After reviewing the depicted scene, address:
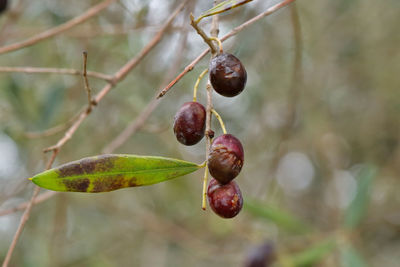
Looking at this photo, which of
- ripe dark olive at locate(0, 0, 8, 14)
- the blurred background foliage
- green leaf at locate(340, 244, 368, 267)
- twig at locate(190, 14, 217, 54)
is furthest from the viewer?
the blurred background foliage

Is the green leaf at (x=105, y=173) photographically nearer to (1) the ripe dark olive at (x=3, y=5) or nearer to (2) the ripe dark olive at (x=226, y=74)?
(2) the ripe dark olive at (x=226, y=74)

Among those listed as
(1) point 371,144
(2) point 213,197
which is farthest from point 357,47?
(2) point 213,197

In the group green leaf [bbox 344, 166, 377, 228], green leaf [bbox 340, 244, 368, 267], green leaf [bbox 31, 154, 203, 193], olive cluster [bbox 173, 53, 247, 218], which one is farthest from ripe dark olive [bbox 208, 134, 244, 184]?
green leaf [bbox 344, 166, 377, 228]

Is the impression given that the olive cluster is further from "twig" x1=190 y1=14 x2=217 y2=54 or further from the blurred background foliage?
the blurred background foliage

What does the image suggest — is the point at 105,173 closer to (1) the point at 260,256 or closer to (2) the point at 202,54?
(2) the point at 202,54

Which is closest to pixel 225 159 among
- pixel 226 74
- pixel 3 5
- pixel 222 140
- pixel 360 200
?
pixel 222 140

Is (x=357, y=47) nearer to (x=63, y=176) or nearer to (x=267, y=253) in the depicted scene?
(x=267, y=253)
